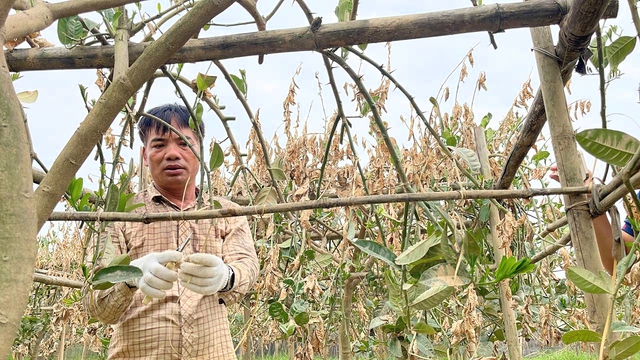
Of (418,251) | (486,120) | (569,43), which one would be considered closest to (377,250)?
(418,251)

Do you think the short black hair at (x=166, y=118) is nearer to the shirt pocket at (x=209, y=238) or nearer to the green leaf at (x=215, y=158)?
the shirt pocket at (x=209, y=238)

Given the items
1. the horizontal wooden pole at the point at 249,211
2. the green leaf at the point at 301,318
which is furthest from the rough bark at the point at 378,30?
the green leaf at the point at 301,318

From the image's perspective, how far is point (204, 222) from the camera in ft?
4.75

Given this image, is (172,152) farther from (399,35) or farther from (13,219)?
(13,219)

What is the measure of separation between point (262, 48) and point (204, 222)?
2.55 feet

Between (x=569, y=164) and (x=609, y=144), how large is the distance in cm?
14

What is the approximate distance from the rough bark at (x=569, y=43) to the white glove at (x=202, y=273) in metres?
0.61

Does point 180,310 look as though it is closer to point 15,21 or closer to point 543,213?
point 15,21

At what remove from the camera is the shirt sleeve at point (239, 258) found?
127cm

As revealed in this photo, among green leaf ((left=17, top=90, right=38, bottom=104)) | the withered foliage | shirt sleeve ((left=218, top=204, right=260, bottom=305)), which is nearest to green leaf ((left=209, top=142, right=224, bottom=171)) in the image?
the withered foliage

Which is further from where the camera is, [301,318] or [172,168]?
[301,318]

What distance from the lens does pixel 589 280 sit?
0.61 meters

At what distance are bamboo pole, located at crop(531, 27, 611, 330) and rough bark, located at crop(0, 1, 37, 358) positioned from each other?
0.66 m

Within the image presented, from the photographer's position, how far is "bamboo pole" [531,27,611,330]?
0.74 metres
